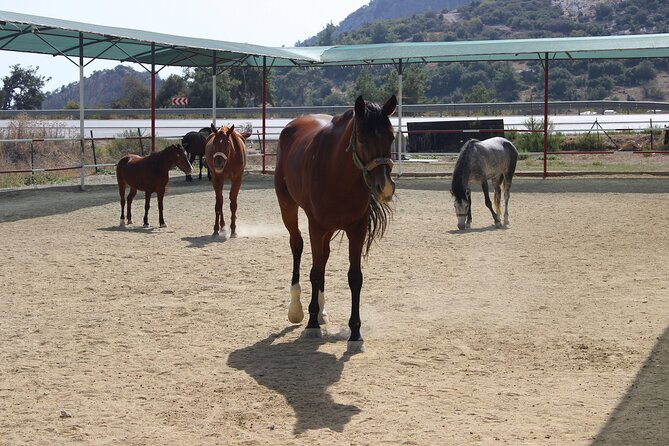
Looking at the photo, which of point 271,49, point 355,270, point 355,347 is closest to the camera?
point 355,347

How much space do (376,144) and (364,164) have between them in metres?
0.21

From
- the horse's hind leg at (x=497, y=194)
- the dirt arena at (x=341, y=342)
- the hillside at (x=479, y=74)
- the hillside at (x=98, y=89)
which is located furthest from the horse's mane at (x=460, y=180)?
the hillside at (x=98, y=89)

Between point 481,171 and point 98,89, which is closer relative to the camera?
point 481,171

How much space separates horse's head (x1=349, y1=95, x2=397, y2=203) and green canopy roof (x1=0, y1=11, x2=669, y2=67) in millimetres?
13268

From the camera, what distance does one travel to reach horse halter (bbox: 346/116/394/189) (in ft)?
20.6

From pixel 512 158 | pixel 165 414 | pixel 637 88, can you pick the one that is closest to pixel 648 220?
pixel 512 158

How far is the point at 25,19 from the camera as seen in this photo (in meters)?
17.0

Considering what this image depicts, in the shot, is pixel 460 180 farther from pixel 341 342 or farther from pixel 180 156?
pixel 341 342

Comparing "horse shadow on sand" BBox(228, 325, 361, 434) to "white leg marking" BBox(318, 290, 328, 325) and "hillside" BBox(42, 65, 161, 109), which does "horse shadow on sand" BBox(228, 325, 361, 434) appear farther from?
"hillside" BBox(42, 65, 161, 109)

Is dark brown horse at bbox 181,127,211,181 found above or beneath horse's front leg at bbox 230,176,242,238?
above

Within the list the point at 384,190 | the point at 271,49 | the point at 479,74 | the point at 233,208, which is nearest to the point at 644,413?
the point at 384,190

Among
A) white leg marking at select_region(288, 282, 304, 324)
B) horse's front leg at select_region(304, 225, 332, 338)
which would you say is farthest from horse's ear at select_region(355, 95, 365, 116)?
white leg marking at select_region(288, 282, 304, 324)

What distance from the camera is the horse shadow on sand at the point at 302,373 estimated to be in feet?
17.5

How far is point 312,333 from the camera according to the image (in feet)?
24.0
